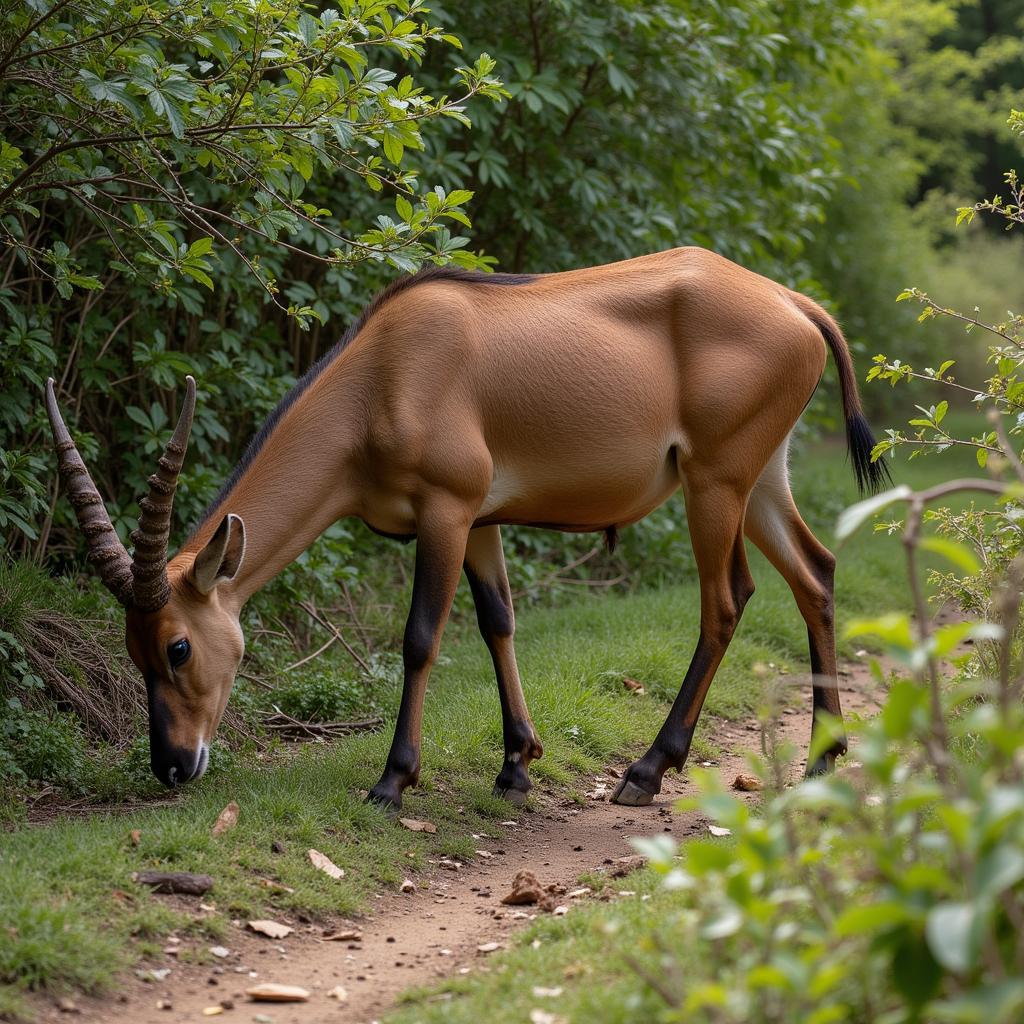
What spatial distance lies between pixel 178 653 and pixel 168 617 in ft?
0.51

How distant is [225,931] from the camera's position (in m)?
4.45

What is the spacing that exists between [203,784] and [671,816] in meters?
2.14

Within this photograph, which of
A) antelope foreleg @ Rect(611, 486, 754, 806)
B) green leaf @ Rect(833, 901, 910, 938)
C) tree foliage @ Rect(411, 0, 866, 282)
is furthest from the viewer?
tree foliage @ Rect(411, 0, 866, 282)


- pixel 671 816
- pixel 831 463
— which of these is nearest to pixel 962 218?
pixel 671 816

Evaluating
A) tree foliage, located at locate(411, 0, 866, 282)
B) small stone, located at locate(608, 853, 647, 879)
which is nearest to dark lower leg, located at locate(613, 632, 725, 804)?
small stone, located at locate(608, 853, 647, 879)

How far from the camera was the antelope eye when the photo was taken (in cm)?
548

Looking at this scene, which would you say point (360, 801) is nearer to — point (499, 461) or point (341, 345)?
point (499, 461)

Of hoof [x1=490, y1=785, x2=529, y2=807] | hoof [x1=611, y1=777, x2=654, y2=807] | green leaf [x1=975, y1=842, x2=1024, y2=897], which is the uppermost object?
green leaf [x1=975, y1=842, x2=1024, y2=897]

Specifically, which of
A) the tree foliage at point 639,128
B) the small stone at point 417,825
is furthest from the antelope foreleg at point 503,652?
the tree foliage at point 639,128

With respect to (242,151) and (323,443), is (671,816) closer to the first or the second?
(323,443)

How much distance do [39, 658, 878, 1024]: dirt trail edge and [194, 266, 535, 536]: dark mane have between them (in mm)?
1934

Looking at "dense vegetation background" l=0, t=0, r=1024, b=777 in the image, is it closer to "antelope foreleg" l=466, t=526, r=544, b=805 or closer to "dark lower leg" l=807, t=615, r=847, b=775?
"antelope foreleg" l=466, t=526, r=544, b=805

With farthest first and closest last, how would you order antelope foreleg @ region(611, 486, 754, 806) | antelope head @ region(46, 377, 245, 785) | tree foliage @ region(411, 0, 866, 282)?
tree foliage @ region(411, 0, 866, 282) → antelope foreleg @ region(611, 486, 754, 806) → antelope head @ region(46, 377, 245, 785)

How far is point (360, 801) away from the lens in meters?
5.65
